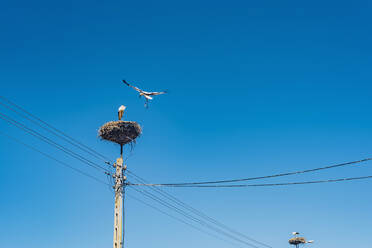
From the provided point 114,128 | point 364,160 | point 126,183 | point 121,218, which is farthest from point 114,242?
point 364,160

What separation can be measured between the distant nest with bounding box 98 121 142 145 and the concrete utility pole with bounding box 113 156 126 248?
154 centimetres

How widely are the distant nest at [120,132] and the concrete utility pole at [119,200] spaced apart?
5.04 ft

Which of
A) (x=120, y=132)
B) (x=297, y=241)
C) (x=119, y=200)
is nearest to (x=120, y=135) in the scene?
(x=120, y=132)

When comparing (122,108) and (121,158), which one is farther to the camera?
(122,108)

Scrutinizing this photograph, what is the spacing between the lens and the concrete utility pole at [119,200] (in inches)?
631

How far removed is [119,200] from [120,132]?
11.8 ft

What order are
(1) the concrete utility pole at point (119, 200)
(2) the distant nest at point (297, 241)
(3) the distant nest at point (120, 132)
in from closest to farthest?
(1) the concrete utility pole at point (119, 200)
(3) the distant nest at point (120, 132)
(2) the distant nest at point (297, 241)

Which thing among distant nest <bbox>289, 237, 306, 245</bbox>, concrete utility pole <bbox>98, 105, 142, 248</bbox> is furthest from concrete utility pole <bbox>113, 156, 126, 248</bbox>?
distant nest <bbox>289, 237, 306, 245</bbox>

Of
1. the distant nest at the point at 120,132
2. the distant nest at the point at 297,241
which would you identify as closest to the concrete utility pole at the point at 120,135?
the distant nest at the point at 120,132

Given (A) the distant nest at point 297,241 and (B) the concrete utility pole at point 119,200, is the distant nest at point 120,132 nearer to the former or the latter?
(B) the concrete utility pole at point 119,200

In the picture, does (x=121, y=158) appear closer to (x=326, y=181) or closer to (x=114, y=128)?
(x=114, y=128)

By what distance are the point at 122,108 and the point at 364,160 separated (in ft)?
37.4

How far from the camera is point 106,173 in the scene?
1703 centimetres

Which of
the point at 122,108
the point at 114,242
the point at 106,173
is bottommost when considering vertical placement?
the point at 114,242
